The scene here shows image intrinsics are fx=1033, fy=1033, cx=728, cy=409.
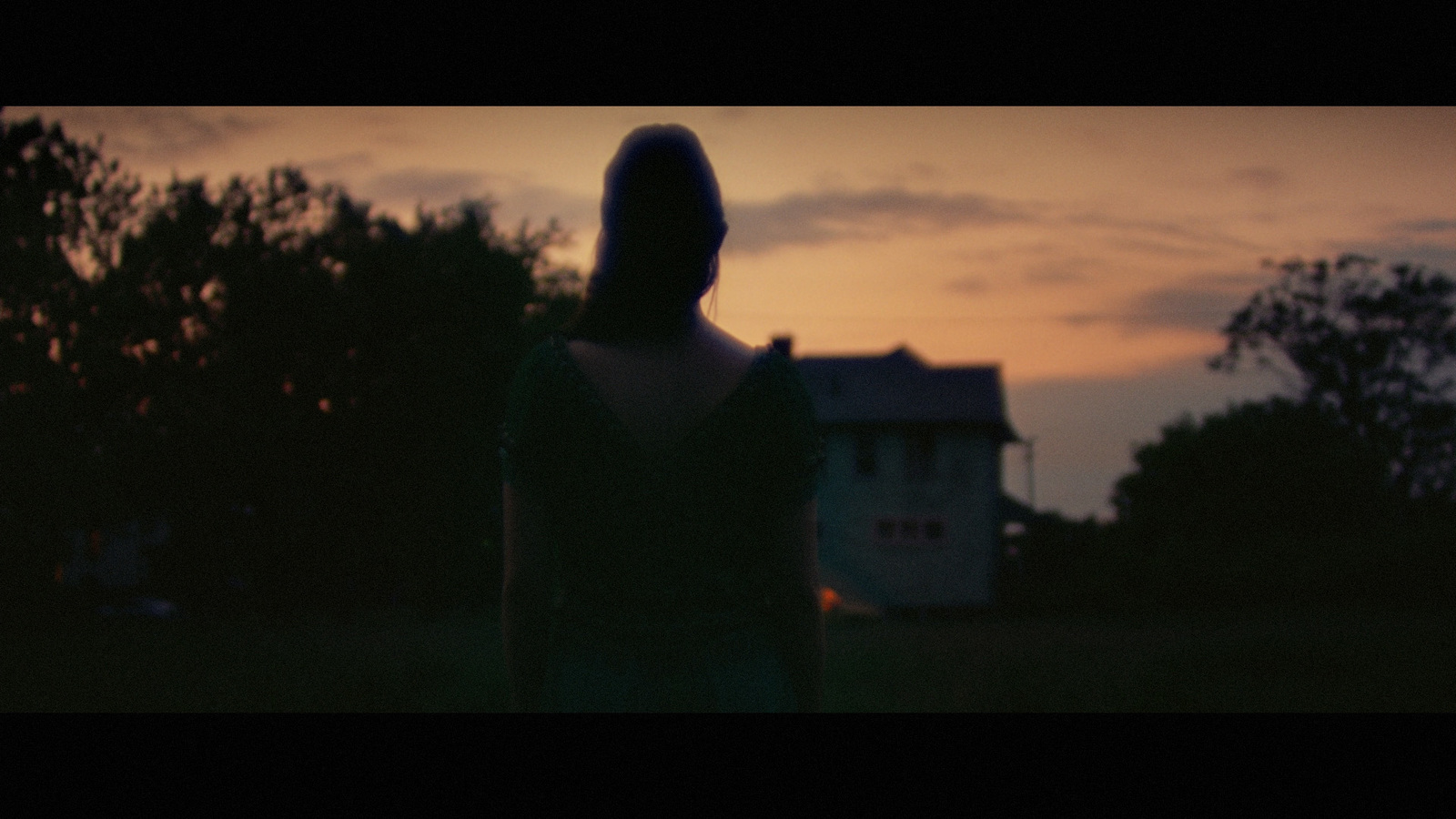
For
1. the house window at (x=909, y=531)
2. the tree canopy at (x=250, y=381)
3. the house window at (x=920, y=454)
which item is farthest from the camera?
the house window at (x=920, y=454)

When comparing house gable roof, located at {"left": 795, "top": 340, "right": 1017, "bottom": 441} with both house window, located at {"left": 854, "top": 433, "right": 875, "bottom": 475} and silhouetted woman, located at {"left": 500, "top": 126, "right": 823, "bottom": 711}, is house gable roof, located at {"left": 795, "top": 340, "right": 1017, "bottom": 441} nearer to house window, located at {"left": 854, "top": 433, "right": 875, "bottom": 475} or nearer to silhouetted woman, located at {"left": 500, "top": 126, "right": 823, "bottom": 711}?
house window, located at {"left": 854, "top": 433, "right": 875, "bottom": 475}

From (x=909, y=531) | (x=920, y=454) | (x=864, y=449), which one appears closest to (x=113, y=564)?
(x=864, y=449)

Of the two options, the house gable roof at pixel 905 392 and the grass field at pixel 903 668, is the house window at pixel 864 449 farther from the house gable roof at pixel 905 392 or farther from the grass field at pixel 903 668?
the grass field at pixel 903 668

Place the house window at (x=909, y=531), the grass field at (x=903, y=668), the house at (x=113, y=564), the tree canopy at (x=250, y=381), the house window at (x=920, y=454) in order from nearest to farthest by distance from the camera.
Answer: the grass field at (x=903, y=668), the tree canopy at (x=250, y=381), the house window at (x=909, y=531), the house window at (x=920, y=454), the house at (x=113, y=564)

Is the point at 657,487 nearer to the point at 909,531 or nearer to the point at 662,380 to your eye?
the point at 662,380

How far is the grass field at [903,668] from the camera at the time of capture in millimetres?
11945

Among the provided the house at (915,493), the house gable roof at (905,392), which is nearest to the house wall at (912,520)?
the house at (915,493)

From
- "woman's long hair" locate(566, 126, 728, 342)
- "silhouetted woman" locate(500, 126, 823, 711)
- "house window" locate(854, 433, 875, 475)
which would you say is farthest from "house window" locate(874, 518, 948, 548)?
"woman's long hair" locate(566, 126, 728, 342)

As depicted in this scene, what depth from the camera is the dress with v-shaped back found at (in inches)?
62.6

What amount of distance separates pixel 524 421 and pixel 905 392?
35580 mm

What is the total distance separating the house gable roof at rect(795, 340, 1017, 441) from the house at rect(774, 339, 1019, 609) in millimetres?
45

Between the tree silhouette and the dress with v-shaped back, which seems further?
the tree silhouette

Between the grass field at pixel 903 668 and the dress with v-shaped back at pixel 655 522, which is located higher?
the dress with v-shaped back at pixel 655 522

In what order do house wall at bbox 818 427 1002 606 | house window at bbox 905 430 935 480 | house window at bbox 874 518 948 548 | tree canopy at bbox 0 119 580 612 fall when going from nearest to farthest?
tree canopy at bbox 0 119 580 612, house wall at bbox 818 427 1002 606, house window at bbox 874 518 948 548, house window at bbox 905 430 935 480
